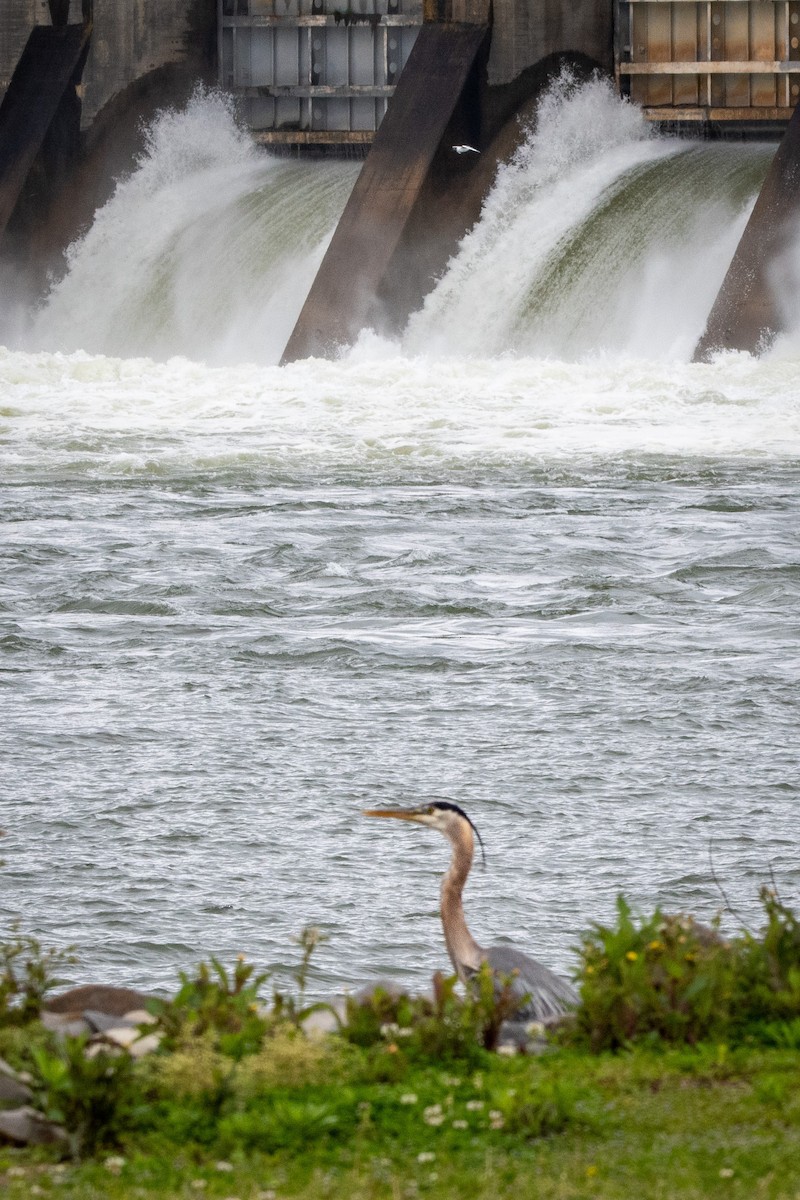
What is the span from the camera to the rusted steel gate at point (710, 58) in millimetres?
21453

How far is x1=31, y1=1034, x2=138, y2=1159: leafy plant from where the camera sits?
156 inches

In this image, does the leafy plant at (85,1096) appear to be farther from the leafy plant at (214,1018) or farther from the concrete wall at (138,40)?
the concrete wall at (138,40)

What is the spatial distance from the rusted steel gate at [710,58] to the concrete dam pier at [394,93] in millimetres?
19

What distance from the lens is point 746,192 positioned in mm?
19750

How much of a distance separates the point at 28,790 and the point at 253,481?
710 cm

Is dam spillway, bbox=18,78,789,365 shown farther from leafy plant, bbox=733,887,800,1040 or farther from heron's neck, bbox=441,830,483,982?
leafy plant, bbox=733,887,800,1040

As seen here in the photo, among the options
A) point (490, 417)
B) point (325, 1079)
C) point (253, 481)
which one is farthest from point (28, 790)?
point (490, 417)

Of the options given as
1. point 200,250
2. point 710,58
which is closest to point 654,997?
point 710,58

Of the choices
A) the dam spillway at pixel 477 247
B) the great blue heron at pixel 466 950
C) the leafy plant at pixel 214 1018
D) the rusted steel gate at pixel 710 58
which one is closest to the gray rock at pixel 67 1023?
the leafy plant at pixel 214 1018

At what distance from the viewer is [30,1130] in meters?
4.05

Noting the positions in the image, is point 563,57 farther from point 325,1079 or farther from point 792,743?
point 325,1079

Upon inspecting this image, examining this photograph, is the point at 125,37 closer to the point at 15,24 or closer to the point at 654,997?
the point at 15,24

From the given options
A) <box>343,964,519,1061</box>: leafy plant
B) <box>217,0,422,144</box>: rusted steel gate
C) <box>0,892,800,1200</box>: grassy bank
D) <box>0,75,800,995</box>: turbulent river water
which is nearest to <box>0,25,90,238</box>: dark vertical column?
<box>217,0,422,144</box>: rusted steel gate

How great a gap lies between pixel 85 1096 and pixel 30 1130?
0.52ft
